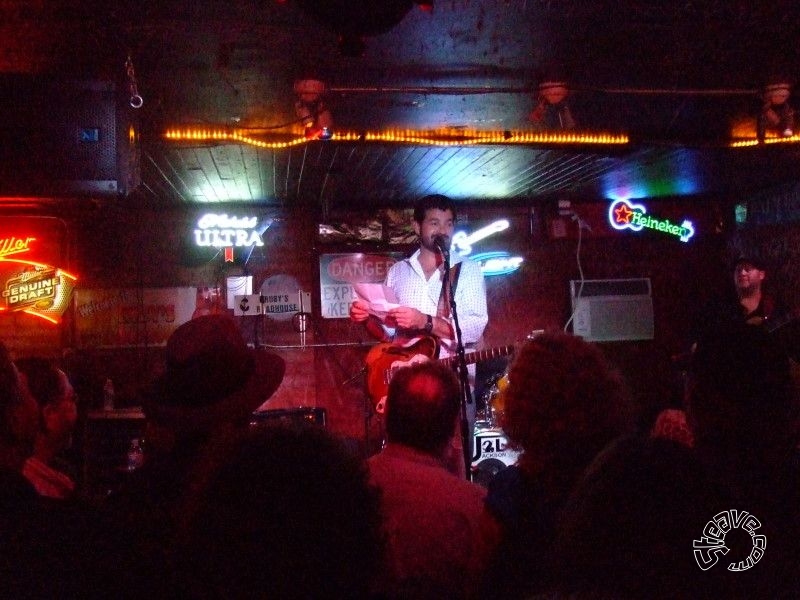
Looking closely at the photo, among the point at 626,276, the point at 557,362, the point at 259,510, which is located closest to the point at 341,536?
the point at 259,510

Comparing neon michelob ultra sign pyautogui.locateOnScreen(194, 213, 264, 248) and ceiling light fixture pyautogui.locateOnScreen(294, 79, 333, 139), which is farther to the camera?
neon michelob ultra sign pyautogui.locateOnScreen(194, 213, 264, 248)

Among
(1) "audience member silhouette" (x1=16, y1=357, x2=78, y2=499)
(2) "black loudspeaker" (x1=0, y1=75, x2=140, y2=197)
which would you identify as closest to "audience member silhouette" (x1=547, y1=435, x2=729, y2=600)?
(1) "audience member silhouette" (x1=16, y1=357, x2=78, y2=499)

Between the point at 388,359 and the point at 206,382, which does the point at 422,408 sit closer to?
the point at 206,382

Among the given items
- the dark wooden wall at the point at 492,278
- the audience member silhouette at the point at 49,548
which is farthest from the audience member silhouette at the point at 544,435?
the dark wooden wall at the point at 492,278

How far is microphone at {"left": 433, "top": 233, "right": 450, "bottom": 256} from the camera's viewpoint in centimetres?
446

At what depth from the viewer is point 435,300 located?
17.3 feet

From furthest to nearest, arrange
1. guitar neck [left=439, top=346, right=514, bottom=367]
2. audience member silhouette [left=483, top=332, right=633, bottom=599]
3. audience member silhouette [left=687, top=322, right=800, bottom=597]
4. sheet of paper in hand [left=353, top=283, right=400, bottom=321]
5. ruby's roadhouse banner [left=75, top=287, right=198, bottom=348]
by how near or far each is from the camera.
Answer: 1. ruby's roadhouse banner [left=75, top=287, right=198, bottom=348]
2. sheet of paper in hand [left=353, top=283, right=400, bottom=321]
3. guitar neck [left=439, top=346, right=514, bottom=367]
4. audience member silhouette [left=483, top=332, right=633, bottom=599]
5. audience member silhouette [left=687, top=322, right=800, bottom=597]

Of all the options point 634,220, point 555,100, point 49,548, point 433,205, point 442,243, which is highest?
point 555,100

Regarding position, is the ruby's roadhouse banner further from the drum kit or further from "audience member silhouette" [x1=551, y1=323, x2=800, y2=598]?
"audience member silhouette" [x1=551, y1=323, x2=800, y2=598]

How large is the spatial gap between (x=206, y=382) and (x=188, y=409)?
3.8 inches

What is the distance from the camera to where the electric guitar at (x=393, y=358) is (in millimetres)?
4778

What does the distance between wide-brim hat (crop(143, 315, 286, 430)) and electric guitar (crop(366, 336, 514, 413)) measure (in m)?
2.59

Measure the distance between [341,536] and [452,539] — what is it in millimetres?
1299

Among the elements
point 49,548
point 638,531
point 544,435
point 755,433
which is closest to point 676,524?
point 638,531
